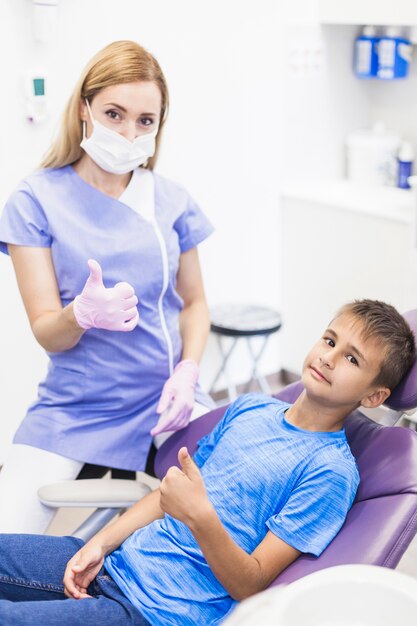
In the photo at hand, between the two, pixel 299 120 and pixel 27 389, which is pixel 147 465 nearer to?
pixel 27 389

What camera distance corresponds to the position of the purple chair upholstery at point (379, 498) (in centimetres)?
124

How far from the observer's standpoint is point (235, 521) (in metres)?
1.38

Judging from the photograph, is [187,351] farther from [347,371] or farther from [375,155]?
[375,155]

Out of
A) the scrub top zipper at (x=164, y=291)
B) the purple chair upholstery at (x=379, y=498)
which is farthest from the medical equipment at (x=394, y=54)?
the purple chair upholstery at (x=379, y=498)

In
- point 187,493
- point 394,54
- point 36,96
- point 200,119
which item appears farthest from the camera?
point 394,54

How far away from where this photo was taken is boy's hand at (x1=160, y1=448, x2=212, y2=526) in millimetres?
1205

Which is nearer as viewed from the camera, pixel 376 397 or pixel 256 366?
pixel 376 397

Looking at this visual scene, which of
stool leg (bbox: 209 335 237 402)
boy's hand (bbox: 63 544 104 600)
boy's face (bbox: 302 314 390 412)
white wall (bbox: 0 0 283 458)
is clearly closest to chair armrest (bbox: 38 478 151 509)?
→ boy's hand (bbox: 63 544 104 600)

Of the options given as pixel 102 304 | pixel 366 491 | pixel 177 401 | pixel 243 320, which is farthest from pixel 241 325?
pixel 366 491

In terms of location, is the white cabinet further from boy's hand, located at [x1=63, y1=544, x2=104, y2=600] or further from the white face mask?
boy's hand, located at [x1=63, y1=544, x2=104, y2=600]

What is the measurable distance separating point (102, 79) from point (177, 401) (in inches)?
26.0

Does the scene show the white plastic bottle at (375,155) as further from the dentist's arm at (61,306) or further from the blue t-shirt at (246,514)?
the blue t-shirt at (246,514)

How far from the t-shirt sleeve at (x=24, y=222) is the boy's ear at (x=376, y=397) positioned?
708mm

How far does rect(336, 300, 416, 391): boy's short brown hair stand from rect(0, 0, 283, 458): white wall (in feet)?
4.01
